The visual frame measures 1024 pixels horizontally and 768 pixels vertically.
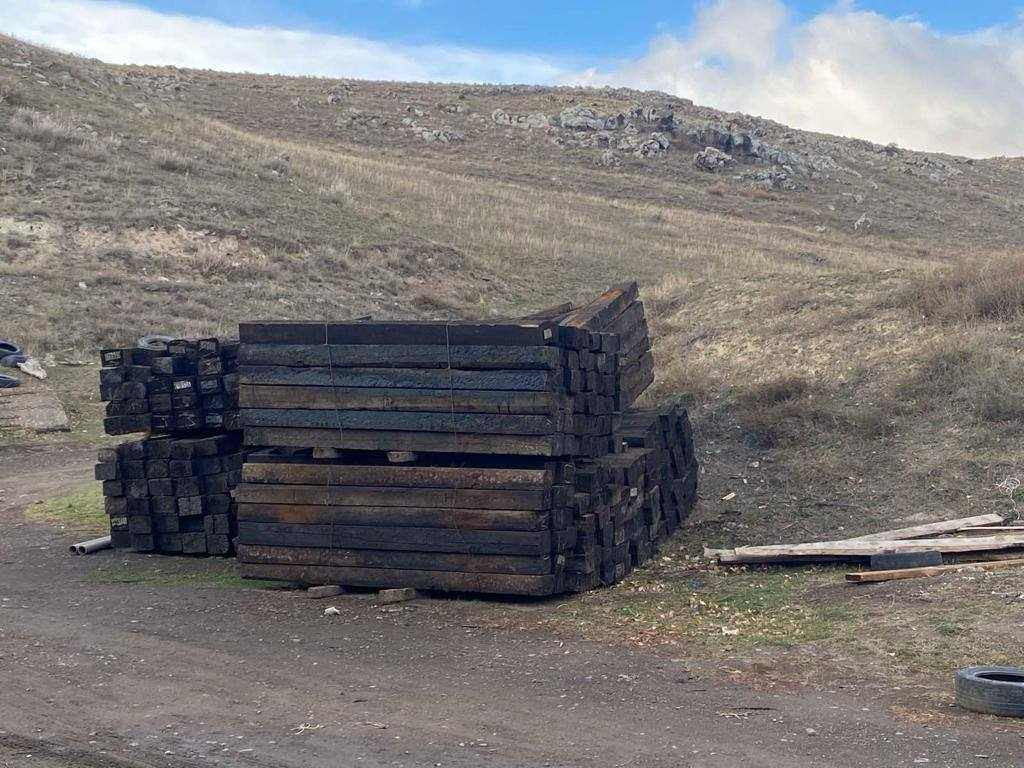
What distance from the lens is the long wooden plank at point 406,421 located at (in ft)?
28.8

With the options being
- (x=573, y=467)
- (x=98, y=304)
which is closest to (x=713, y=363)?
(x=573, y=467)

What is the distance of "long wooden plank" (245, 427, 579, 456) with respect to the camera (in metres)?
8.82

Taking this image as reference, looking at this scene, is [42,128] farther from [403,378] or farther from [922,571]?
[922,571]

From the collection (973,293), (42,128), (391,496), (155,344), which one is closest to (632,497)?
(391,496)

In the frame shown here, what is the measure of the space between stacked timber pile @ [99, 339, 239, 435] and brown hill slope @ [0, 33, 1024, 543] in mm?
4991

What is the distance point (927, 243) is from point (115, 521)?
34.6 m

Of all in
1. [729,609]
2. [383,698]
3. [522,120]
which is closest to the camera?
[383,698]

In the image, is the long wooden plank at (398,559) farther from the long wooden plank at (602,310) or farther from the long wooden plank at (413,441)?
the long wooden plank at (602,310)

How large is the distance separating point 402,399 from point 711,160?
45.6 metres

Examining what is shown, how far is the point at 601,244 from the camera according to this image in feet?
113

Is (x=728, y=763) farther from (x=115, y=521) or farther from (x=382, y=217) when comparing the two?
(x=382, y=217)

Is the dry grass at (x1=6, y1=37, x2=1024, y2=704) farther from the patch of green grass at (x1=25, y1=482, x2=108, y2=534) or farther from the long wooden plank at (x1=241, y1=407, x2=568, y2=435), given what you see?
the patch of green grass at (x1=25, y1=482, x2=108, y2=534)

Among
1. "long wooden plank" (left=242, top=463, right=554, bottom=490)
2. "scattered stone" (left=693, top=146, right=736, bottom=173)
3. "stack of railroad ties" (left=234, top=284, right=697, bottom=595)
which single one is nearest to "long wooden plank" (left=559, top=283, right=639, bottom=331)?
"stack of railroad ties" (left=234, top=284, right=697, bottom=595)

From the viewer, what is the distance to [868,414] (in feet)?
43.9
